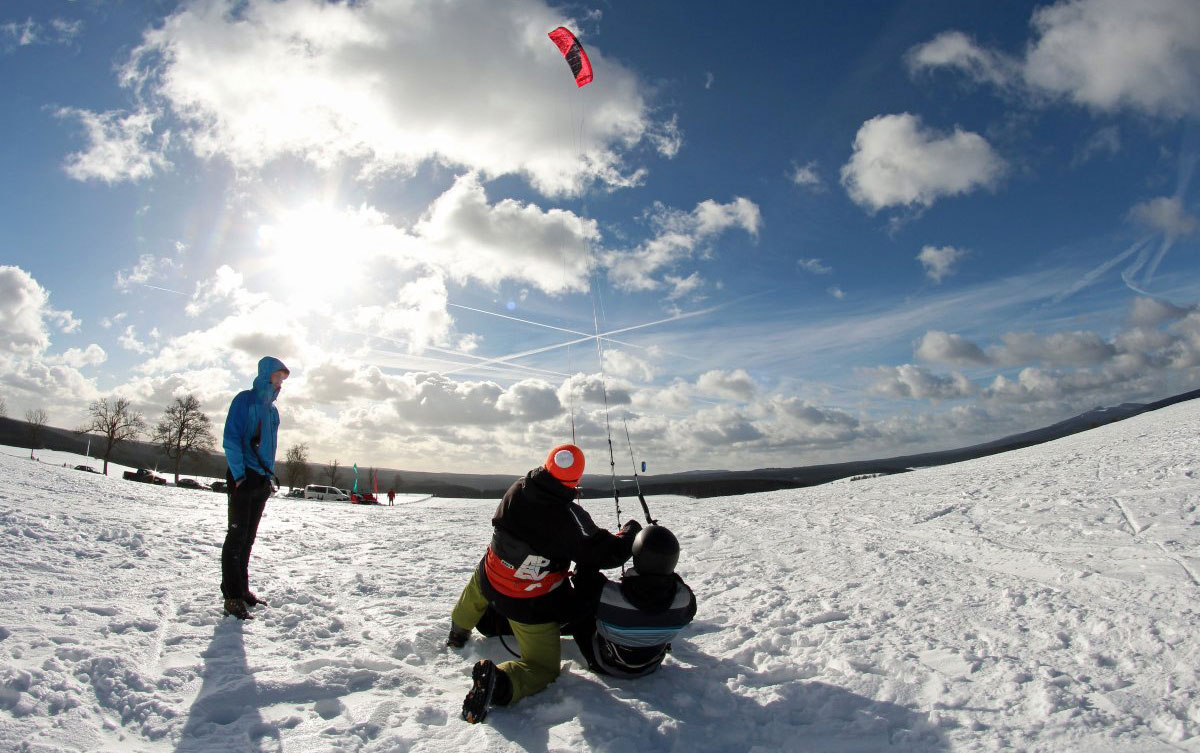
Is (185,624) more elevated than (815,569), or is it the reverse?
(185,624)

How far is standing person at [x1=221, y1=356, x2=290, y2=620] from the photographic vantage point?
5.24 m

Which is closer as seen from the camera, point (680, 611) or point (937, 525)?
point (680, 611)

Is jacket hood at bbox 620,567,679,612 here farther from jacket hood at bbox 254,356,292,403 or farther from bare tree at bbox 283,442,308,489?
bare tree at bbox 283,442,308,489

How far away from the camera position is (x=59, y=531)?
7160 millimetres

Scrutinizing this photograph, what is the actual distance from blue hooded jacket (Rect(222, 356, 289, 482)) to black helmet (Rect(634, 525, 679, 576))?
3956 millimetres

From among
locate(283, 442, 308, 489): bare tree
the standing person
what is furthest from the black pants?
locate(283, 442, 308, 489): bare tree

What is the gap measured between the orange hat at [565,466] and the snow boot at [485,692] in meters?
1.25

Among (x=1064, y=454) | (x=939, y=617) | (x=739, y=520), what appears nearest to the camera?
(x=939, y=617)

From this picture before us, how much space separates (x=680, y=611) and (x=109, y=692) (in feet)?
11.6

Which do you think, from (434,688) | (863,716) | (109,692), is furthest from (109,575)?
(863,716)

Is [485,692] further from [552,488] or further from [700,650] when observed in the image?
[700,650]

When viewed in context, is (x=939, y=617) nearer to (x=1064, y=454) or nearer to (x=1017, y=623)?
(x=1017, y=623)

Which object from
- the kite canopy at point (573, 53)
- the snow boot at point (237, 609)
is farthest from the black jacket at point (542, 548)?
the kite canopy at point (573, 53)

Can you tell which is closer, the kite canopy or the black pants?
the black pants
